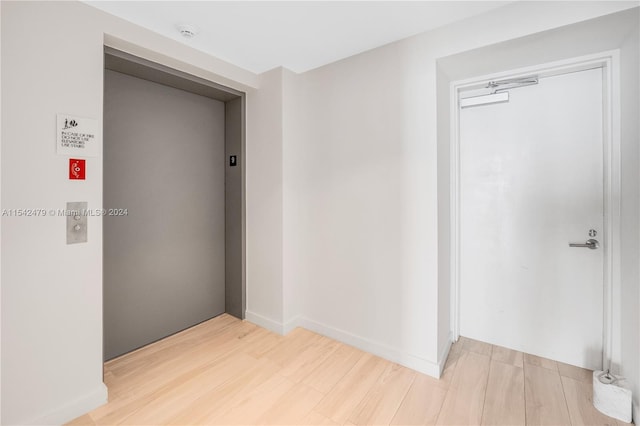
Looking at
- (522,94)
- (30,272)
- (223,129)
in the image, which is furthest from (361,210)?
(30,272)

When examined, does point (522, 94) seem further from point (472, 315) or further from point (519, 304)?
point (472, 315)

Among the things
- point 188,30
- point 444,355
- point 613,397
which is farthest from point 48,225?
point 613,397

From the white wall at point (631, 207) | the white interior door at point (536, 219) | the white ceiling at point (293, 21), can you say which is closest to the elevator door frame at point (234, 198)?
the white ceiling at point (293, 21)

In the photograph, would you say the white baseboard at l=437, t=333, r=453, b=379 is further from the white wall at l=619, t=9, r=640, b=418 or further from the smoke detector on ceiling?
the smoke detector on ceiling

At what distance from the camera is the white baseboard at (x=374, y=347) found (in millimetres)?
2146

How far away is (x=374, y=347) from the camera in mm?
2420

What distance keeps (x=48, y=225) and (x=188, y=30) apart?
5.13 ft

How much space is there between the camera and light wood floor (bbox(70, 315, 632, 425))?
5.72 feet

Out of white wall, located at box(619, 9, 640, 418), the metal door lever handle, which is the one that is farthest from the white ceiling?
the metal door lever handle

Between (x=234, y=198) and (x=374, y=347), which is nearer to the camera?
(x=374, y=347)

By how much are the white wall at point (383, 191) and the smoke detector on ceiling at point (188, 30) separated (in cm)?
107

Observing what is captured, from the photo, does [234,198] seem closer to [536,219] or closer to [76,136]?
[76,136]

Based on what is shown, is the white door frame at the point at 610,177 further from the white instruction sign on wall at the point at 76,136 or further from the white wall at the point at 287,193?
the white instruction sign on wall at the point at 76,136

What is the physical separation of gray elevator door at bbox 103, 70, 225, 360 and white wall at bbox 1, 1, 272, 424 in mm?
544
